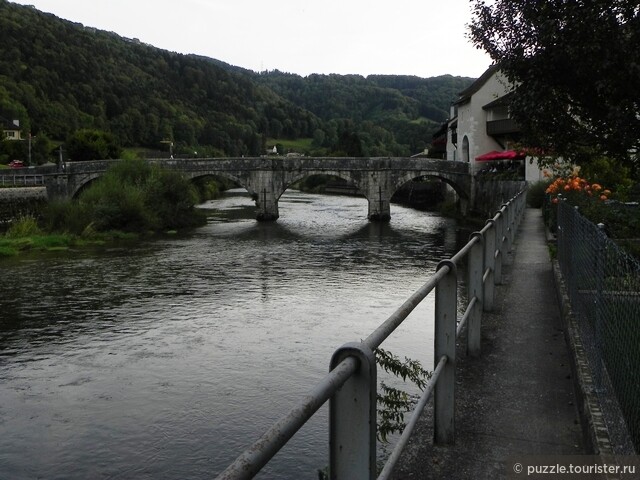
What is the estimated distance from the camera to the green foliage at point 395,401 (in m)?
7.03

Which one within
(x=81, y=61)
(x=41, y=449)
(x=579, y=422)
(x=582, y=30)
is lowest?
(x=41, y=449)

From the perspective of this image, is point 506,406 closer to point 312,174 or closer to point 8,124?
point 312,174

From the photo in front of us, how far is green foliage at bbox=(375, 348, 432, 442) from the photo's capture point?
7027 mm

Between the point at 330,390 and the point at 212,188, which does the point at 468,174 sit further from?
the point at 330,390

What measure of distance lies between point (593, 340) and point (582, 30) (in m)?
6.06

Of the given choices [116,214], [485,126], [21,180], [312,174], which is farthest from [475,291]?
[21,180]

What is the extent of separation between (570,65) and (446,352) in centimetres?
752

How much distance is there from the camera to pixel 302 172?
44.7m

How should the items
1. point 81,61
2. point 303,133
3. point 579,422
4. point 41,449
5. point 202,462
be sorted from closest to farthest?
point 579,422 < point 202,462 < point 41,449 < point 81,61 < point 303,133

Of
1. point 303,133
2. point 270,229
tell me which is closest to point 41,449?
point 270,229

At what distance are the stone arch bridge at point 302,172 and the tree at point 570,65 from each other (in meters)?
31.8

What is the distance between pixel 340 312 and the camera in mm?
15617

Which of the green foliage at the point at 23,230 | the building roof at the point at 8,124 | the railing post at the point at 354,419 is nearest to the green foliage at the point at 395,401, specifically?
the railing post at the point at 354,419

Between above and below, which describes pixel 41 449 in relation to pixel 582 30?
below
